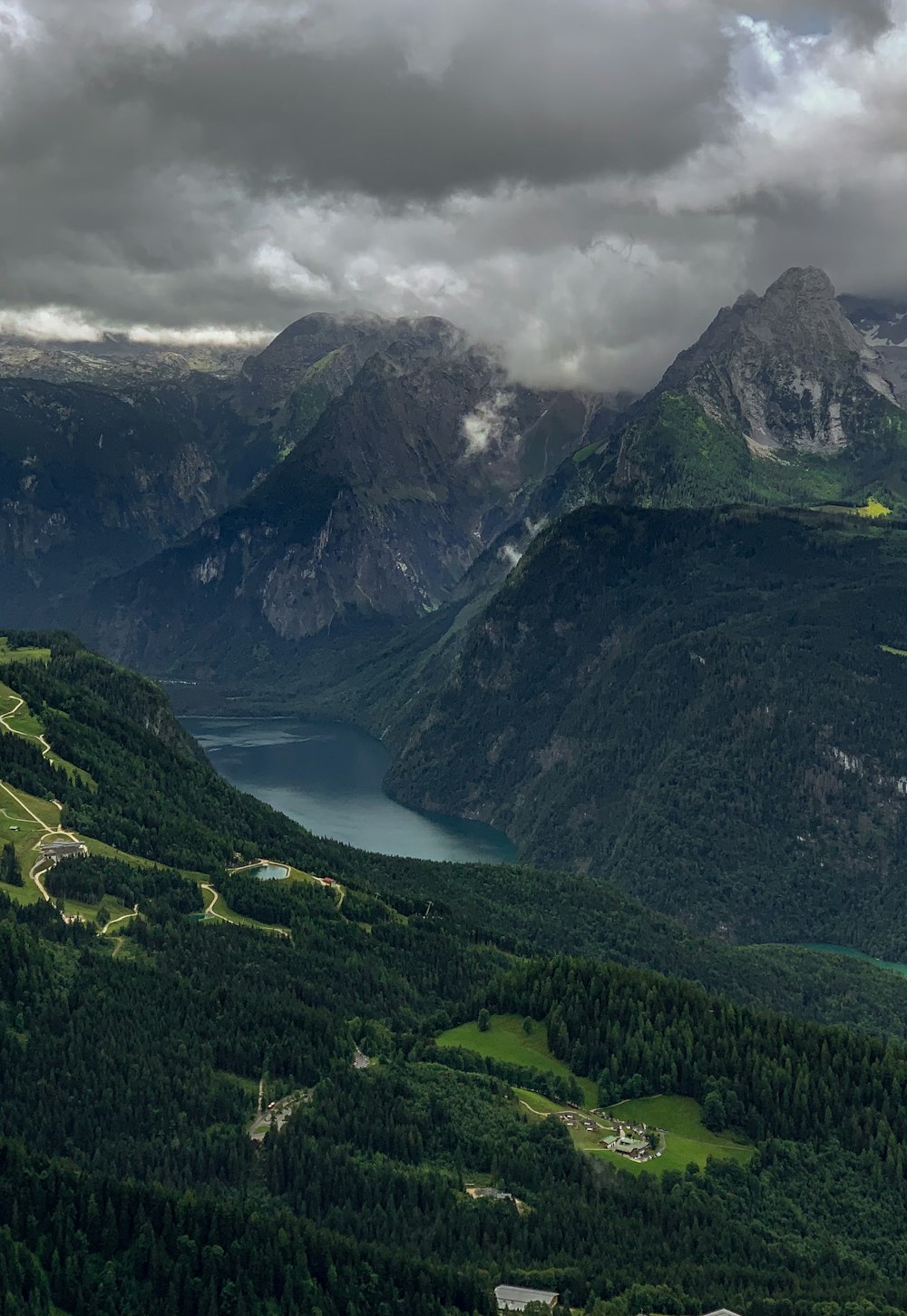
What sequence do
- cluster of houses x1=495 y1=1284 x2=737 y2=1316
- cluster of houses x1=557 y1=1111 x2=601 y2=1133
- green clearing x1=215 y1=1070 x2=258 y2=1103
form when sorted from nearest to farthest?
cluster of houses x1=495 y1=1284 x2=737 y2=1316 < cluster of houses x1=557 y1=1111 x2=601 y2=1133 < green clearing x1=215 y1=1070 x2=258 y2=1103

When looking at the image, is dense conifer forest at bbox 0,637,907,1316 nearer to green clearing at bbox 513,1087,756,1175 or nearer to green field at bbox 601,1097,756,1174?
green field at bbox 601,1097,756,1174

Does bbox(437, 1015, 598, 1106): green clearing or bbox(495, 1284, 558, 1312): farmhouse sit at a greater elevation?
bbox(437, 1015, 598, 1106): green clearing

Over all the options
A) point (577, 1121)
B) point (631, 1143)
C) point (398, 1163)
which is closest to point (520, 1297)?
point (398, 1163)

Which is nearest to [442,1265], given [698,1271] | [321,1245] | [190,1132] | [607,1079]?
[321,1245]

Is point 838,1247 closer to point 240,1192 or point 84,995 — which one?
point 240,1192

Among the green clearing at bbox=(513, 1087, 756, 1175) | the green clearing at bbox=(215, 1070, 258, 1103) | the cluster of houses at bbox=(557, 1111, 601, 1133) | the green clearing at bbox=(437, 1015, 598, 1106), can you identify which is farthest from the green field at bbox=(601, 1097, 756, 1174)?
the green clearing at bbox=(215, 1070, 258, 1103)

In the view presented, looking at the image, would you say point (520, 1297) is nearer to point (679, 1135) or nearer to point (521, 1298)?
point (521, 1298)
